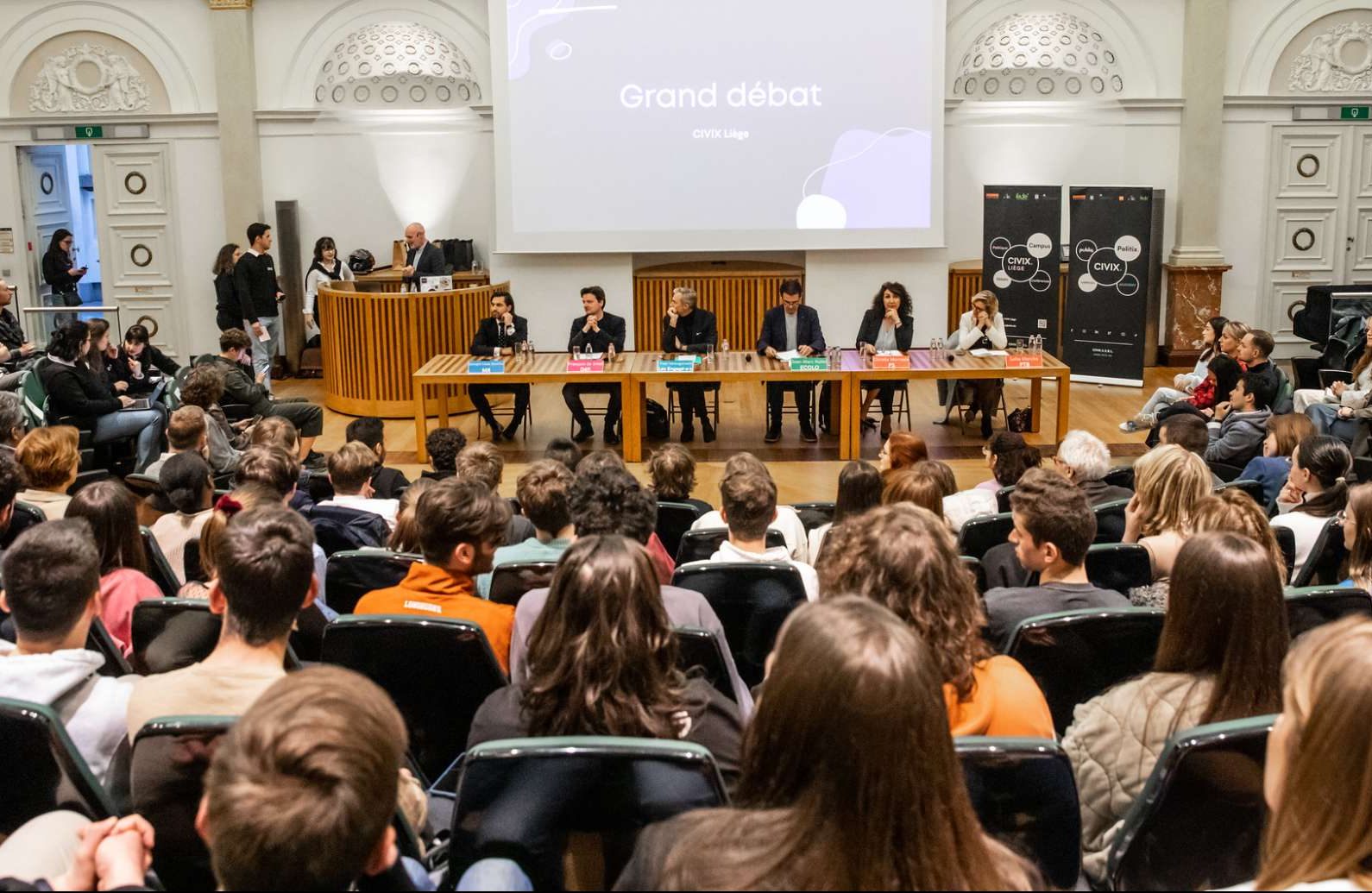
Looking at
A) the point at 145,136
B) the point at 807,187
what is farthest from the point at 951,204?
the point at 145,136

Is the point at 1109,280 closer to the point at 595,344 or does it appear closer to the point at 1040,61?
the point at 1040,61

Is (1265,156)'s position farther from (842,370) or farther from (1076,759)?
(1076,759)

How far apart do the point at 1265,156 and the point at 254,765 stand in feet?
37.1

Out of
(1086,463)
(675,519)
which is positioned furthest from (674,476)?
(1086,463)

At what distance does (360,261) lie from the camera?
11211 millimetres

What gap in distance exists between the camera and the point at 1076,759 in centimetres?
252

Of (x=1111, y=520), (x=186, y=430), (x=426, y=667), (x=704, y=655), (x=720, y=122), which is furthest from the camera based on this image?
(x=720, y=122)

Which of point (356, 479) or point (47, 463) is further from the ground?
point (47, 463)

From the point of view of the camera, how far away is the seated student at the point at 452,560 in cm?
327

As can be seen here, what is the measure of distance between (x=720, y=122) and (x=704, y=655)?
8.32 metres

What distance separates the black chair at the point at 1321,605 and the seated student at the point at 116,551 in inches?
109

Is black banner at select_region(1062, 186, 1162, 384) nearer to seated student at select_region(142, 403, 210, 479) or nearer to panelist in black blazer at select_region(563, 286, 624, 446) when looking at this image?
panelist in black blazer at select_region(563, 286, 624, 446)

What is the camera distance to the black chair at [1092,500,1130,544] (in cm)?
474

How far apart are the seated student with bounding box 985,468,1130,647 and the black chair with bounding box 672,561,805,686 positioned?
53cm
